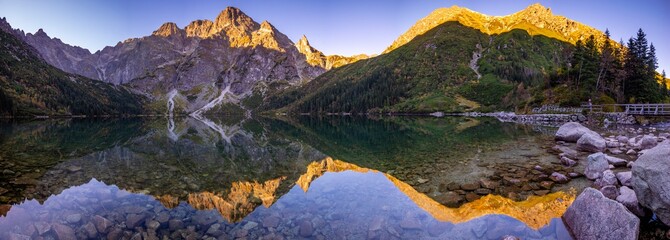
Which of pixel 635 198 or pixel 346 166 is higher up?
pixel 635 198

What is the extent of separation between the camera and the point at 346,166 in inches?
977

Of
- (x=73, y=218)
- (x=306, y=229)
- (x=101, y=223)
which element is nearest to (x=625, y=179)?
(x=306, y=229)

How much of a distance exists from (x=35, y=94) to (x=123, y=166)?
246 meters

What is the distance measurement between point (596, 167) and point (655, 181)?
923 cm

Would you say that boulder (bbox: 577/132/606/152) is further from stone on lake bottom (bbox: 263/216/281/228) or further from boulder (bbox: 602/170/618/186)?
stone on lake bottom (bbox: 263/216/281/228)

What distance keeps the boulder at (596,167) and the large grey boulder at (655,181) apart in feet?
24.2

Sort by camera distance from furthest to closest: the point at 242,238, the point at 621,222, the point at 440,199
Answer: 1. the point at 440,199
2. the point at 242,238
3. the point at 621,222

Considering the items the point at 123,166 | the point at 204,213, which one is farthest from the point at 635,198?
the point at 123,166

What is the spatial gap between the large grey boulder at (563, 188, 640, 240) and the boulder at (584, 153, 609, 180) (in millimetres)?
7996

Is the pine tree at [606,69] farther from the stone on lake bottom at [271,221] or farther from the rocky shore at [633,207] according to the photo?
the stone on lake bottom at [271,221]

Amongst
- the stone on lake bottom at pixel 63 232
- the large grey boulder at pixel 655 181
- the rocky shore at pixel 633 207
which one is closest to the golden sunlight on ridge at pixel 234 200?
the stone on lake bottom at pixel 63 232

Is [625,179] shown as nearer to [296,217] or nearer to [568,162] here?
[568,162]

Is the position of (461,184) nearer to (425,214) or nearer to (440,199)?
(440,199)

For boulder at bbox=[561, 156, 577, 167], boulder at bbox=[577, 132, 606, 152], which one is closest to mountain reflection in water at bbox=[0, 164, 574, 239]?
boulder at bbox=[561, 156, 577, 167]
